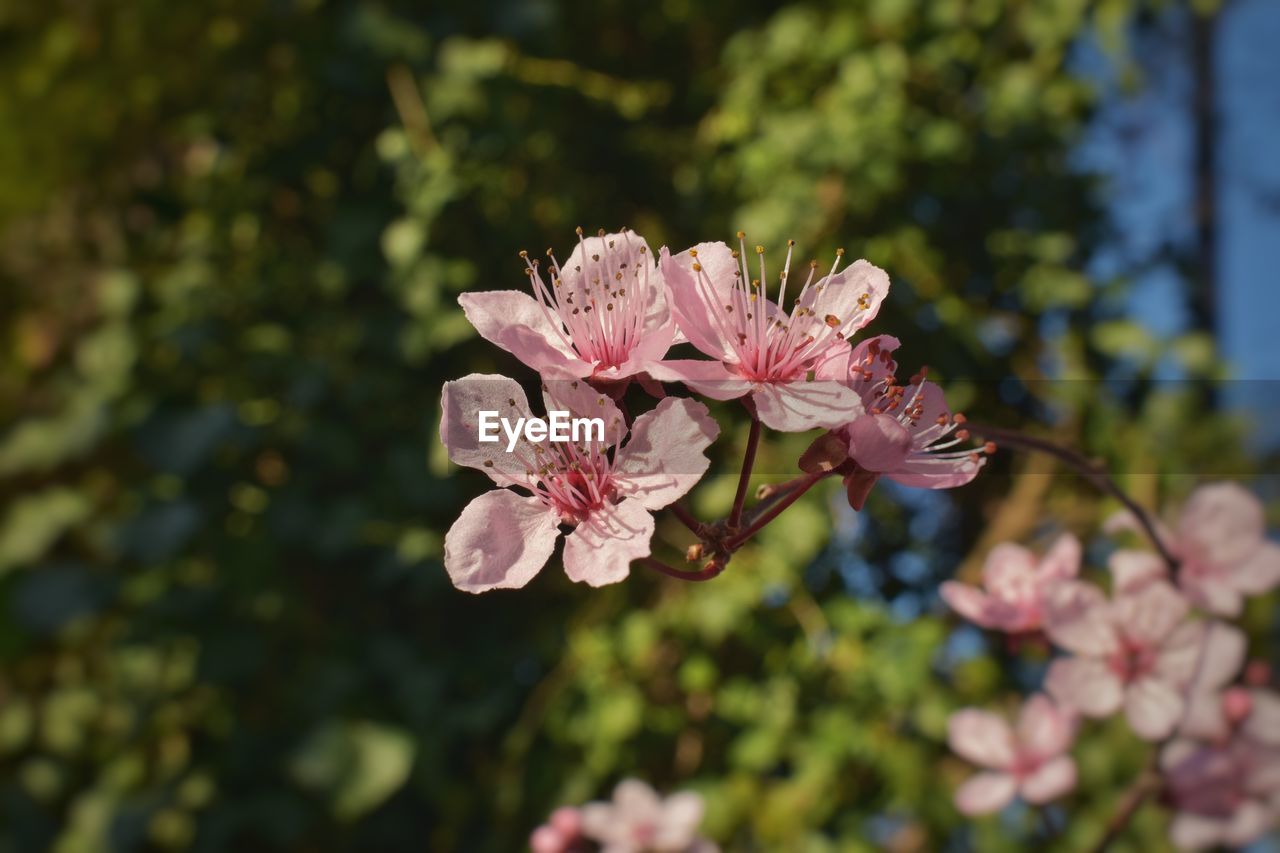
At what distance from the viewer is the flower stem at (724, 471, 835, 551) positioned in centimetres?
45

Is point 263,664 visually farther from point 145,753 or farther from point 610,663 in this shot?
point 610,663

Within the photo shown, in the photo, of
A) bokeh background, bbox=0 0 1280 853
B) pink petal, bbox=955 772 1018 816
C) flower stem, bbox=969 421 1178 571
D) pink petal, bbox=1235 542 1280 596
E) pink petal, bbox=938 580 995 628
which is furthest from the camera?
bokeh background, bbox=0 0 1280 853

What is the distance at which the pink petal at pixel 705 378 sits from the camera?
0.42 m

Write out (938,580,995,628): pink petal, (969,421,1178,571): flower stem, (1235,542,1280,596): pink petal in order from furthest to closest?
(1235,542,1280,596): pink petal
(938,580,995,628): pink petal
(969,421,1178,571): flower stem

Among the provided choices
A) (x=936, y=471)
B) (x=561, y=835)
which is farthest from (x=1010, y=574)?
(x=561, y=835)

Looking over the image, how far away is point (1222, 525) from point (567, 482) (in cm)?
61

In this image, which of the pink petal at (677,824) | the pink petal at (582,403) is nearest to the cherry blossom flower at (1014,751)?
the pink petal at (677,824)

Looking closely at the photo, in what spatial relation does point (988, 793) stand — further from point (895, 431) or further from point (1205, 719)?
point (895, 431)

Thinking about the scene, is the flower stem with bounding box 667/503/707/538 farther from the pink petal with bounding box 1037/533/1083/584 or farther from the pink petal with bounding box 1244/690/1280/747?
the pink petal with bounding box 1244/690/1280/747

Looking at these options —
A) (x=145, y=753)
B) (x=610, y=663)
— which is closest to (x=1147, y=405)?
(x=610, y=663)

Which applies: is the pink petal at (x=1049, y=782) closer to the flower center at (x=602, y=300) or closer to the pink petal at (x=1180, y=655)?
Result: the pink petal at (x=1180, y=655)

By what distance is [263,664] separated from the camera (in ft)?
4.46

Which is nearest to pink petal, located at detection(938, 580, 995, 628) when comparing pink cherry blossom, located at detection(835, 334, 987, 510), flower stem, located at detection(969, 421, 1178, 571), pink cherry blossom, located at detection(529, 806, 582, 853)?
flower stem, located at detection(969, 421, 1178, 571)

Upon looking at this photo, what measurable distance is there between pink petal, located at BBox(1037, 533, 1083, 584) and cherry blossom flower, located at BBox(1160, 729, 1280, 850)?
28cm
